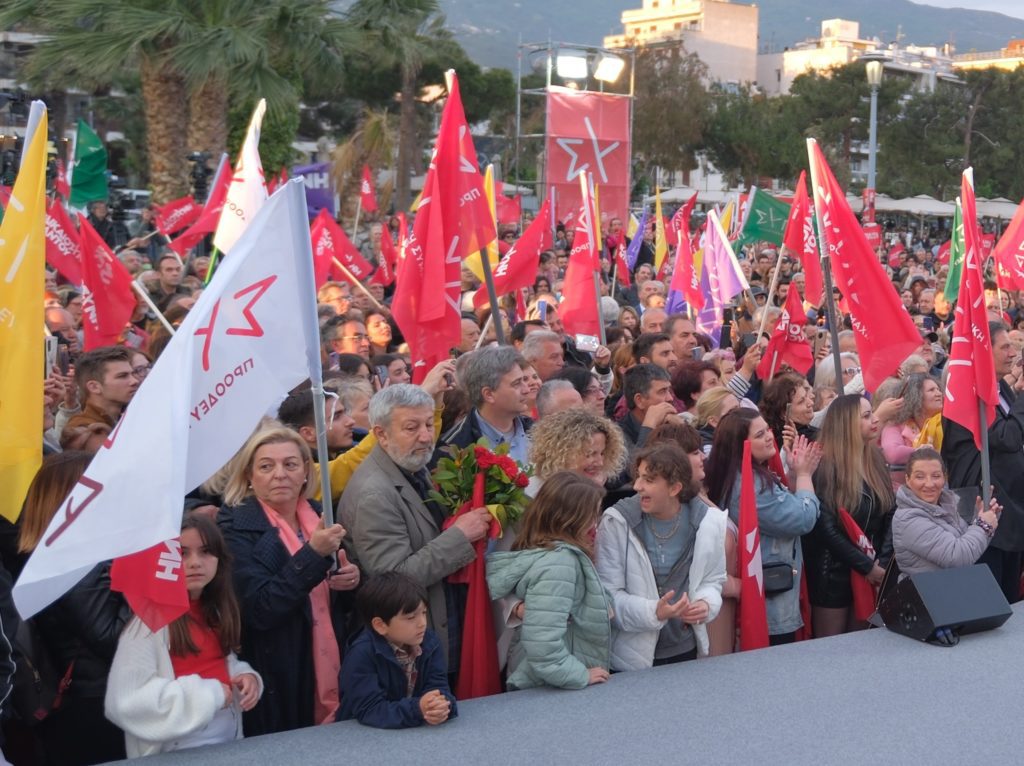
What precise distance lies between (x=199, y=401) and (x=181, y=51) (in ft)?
45.7

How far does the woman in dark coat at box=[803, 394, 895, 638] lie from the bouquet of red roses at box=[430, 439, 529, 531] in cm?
164

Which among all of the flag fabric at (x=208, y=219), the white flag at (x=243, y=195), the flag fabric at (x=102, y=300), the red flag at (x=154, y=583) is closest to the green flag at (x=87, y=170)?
the flag fabric at (x=208, y=219)

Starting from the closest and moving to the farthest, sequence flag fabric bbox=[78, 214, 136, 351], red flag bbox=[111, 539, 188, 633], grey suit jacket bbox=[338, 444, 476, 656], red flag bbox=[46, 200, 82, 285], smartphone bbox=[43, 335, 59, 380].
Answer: red flag bbox=[111, 539, 188, 633] → grey suit jacket bbox=[338, 444, 476, 656] → smartphone bbox=[43, 335, 59, 380] → flag fabric bbox=[78, 214, 136, 351] → red flag bbox=[46, 200, 82, 285]

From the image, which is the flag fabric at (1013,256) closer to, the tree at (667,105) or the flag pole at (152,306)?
the flag pole at (152,306)

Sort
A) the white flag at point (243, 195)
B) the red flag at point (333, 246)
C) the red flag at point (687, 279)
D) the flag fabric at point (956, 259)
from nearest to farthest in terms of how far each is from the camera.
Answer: the white flag at point (243, 195)
the red flag at point (333, 246)
the flag fabric at point (956, 259)
the red flag at point (687, 279)

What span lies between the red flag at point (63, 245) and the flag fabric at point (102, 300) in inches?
51.5

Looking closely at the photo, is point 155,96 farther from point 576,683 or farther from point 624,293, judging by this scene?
point 576,683

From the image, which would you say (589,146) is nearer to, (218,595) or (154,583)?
(218,595)

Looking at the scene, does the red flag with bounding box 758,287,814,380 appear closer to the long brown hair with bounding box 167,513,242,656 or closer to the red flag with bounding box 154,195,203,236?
the long brown hair with bounding box 167,513,242,656

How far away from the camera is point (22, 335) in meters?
4.26

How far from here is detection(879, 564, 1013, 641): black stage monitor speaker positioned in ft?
16.7

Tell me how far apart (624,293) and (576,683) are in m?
10.9

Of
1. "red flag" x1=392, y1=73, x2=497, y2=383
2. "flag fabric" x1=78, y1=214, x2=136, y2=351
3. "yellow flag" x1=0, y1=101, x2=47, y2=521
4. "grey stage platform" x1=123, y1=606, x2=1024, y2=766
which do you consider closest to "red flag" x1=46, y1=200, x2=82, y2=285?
"flag fabric" x1=78, y1=214, x2=136, y2=351

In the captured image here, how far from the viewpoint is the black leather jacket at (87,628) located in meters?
3.87
